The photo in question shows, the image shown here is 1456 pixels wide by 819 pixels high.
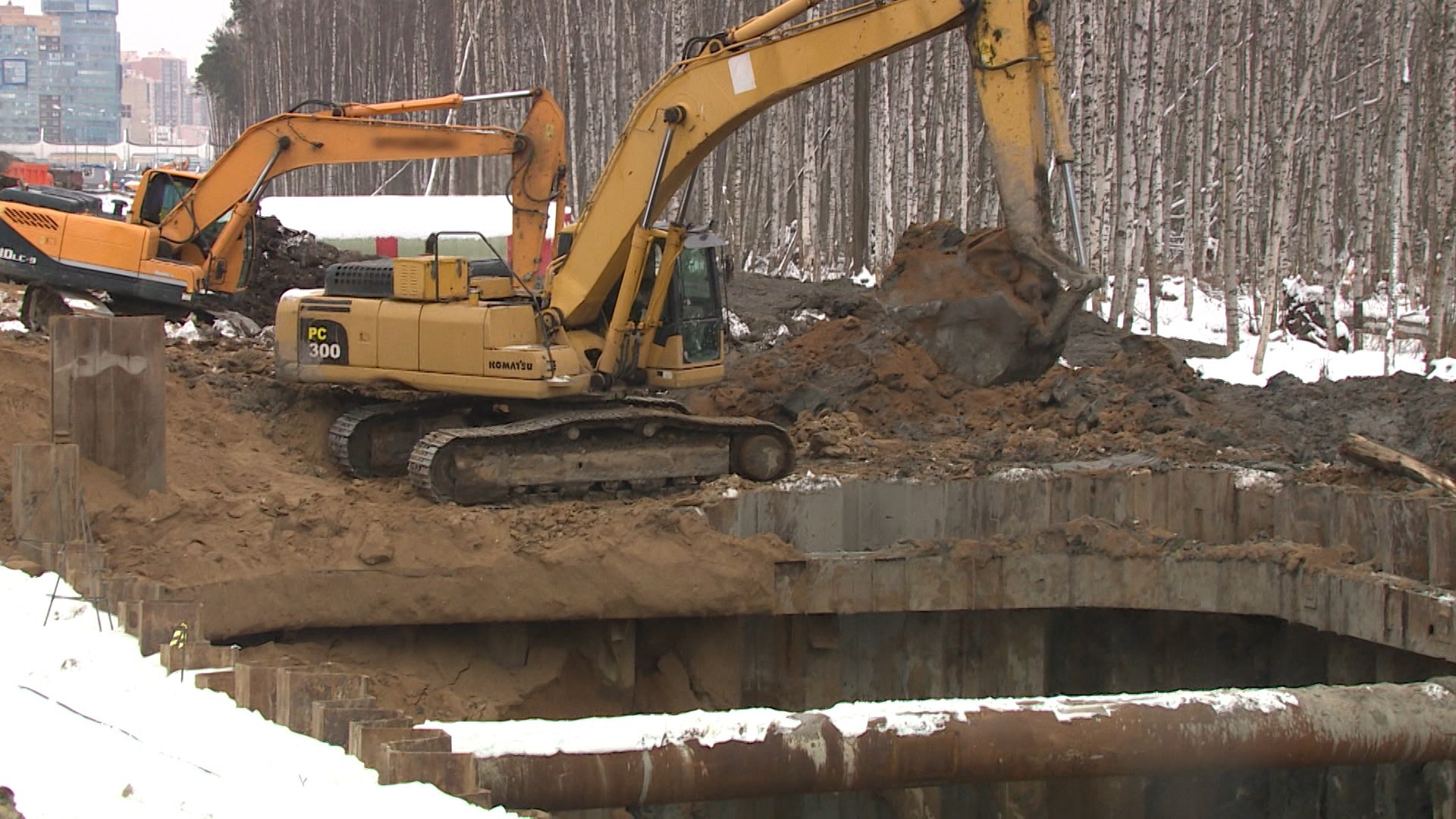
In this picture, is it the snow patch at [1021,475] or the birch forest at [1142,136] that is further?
the birch forest at [1142,136]

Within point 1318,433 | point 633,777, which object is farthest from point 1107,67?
point 633,777

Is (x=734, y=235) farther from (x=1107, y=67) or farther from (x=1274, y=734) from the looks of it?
(x=1274, y=734)

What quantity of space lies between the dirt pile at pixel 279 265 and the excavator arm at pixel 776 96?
7.57 metres

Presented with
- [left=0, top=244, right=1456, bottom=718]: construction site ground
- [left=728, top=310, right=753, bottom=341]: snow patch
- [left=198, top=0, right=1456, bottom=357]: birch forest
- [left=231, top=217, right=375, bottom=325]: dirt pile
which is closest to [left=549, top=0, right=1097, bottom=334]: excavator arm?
[left=0, top=244, right=1456, bottom=718]: construction site ground

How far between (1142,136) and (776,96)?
10.9 m

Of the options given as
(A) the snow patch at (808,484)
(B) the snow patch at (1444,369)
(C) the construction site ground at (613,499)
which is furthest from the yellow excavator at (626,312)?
(B) the snow patch at (1444,369)

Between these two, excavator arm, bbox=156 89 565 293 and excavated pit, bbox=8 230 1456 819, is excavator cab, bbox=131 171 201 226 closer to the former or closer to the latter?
excavator arm, bbox=156 89 565 293

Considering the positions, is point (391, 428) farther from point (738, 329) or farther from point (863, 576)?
point (738, 329)

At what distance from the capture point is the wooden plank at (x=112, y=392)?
898 centimetres

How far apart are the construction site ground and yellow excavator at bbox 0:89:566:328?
0.94 metres

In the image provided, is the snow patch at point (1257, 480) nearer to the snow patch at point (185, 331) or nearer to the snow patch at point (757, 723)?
the snow patch at point (757, 723)

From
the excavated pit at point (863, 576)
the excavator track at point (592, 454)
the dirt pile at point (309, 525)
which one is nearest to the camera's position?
the dirt pile at point (309, 525)

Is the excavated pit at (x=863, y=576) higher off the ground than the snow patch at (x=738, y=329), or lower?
lower

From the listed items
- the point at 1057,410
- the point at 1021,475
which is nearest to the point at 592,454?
the point at 1021,475
